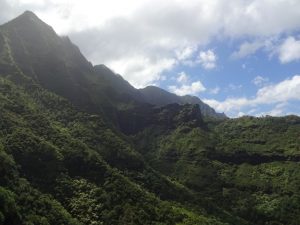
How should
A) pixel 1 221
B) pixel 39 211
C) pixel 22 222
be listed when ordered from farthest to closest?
1. pixel 39 211
2. pixel 22 222
3. pixel 1 221

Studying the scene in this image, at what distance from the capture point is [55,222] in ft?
644

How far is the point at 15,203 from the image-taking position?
18500 cm

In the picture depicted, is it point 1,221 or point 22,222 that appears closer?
point 1,221

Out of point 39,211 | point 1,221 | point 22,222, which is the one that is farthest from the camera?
point 39,211

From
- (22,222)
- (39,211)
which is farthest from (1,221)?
(39,211)

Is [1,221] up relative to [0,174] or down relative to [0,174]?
down

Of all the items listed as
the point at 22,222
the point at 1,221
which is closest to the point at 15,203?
the point at 22,222

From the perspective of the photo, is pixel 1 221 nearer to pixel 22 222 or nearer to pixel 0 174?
pixel 22 222

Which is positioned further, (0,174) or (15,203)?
(0,174)

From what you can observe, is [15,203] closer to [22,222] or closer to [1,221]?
[22,222]

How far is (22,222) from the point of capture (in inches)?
7151

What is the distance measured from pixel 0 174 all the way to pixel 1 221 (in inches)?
1356

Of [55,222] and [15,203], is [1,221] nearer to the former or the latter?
[15,203]

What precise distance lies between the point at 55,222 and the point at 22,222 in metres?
16.9
